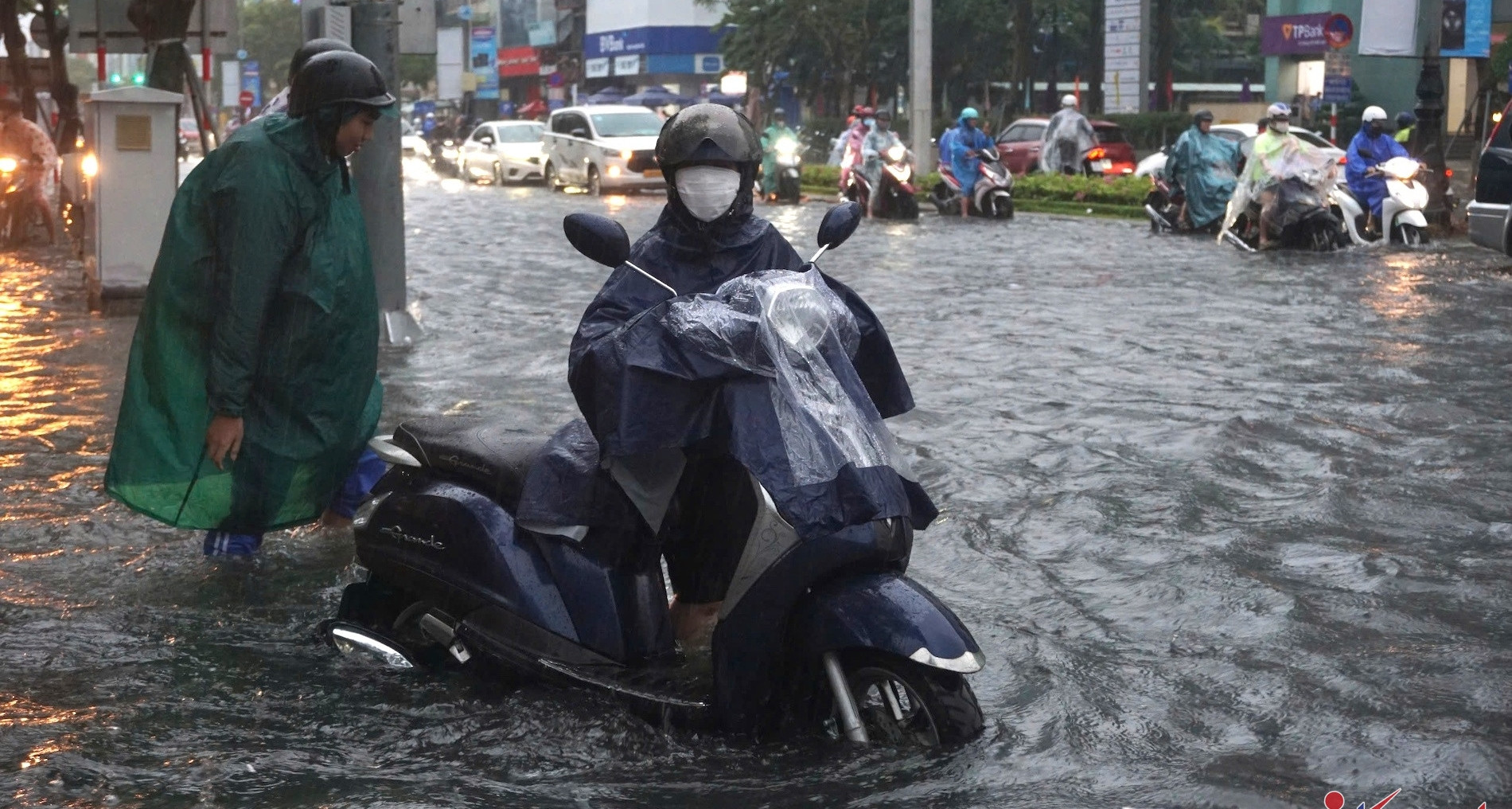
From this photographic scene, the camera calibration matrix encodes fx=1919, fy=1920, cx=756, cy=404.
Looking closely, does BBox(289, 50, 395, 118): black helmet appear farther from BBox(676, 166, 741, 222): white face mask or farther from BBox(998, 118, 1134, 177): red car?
BBox(998, 118, 1134, 177): red car

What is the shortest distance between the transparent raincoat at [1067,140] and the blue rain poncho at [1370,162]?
1093 centimetres

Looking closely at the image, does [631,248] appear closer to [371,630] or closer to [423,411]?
[371,630]

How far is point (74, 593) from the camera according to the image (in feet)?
18.3

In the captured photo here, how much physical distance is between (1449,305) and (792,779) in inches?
399

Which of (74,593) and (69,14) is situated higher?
(69,14)

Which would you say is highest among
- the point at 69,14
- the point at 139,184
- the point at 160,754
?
the point at 69,14

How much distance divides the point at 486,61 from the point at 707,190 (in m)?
86.3

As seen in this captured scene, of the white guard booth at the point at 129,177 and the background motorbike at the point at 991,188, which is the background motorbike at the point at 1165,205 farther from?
the white guard booth at the point at 129,177

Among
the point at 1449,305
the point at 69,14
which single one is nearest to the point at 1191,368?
the point at 1449,305

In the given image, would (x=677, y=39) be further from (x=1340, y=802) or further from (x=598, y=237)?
(x=1340, y=802)

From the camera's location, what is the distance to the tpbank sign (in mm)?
41066

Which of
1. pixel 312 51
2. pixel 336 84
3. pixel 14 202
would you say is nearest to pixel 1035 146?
pixel 14 202

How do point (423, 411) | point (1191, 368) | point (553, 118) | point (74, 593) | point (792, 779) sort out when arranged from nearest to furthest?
1. point (792, 779)
2. point (74, 593)
3. point (423, 411)
4. point (1191, 368)
5. point (553, 118)

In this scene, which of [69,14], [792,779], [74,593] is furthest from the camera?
[69,14]
